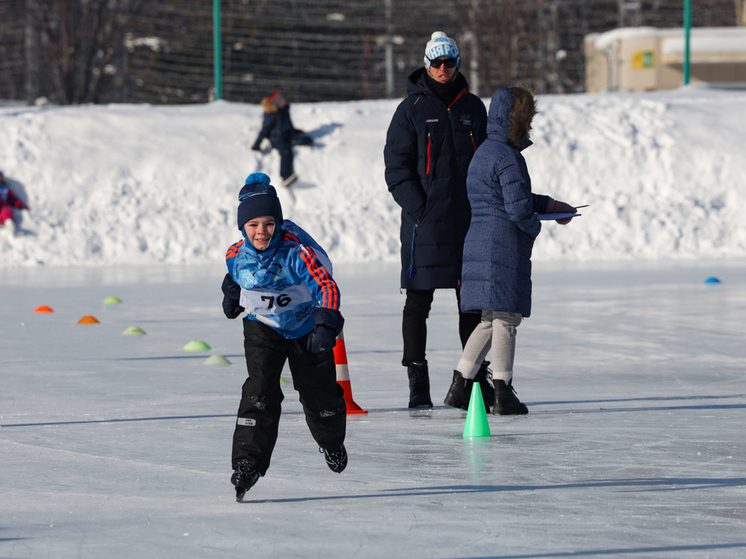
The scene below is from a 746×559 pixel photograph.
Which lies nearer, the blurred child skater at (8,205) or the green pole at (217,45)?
the blurred child skater at (8,205)

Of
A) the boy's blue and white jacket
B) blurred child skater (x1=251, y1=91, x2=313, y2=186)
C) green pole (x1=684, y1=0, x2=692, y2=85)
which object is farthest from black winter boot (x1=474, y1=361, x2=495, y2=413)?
green pole (x1=684, y1=0, x2=692, y2=85)

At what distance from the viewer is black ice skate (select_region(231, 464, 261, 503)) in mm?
3799

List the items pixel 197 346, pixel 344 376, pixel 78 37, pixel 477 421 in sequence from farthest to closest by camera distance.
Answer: pixel 78 37 < pixel 197 346 < pixel 344 376 < pixel 477 421

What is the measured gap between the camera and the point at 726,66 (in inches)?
985

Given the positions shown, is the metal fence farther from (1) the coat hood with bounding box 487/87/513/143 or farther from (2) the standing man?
(1) the coat hood with bounding box 487/87/513/143

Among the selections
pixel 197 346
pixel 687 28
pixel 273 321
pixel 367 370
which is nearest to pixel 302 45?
pixel 687 28

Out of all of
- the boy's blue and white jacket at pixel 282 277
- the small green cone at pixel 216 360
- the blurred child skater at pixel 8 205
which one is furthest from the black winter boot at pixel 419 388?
the blurred child skater at pixel 8 205

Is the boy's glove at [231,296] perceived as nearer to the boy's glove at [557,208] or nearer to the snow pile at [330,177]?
the boy's glove at [557,208]

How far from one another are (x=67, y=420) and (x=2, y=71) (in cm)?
2788

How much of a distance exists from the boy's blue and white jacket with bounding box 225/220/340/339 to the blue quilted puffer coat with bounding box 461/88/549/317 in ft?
4.97

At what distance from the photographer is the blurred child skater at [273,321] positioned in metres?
3.86

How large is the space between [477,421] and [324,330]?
1.39 meters

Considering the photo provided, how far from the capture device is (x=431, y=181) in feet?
18.6

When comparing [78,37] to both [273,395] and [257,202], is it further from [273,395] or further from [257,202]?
[273,395]
